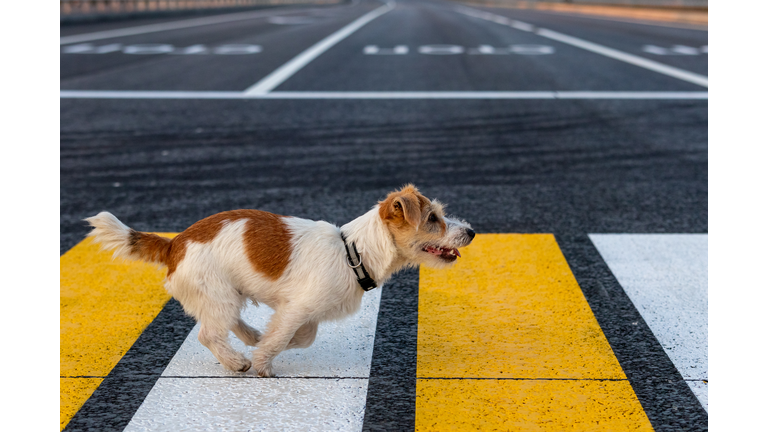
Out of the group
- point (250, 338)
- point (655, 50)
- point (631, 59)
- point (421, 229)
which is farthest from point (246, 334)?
point (655, 50)

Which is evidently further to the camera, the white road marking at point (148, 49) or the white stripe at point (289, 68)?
the white road marking at point (148, 49)

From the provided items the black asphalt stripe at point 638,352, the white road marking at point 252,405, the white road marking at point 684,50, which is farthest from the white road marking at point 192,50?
the white road marking at point 252,405

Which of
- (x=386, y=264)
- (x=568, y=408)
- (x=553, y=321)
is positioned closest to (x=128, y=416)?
(x=386, y=264)

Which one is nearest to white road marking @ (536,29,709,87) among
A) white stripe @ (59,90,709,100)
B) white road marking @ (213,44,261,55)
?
white stripe @ (59,90,709,100)

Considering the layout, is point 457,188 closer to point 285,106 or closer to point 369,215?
point 369,215

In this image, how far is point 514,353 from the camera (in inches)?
145

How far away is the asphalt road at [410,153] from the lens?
5.96m

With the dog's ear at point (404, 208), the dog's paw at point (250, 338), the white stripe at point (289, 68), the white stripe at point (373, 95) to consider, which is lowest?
the dog's paw at point (250, 338)

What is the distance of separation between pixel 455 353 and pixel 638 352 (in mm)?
864

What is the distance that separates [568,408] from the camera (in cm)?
317

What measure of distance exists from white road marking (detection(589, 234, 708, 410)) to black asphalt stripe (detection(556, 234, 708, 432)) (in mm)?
48

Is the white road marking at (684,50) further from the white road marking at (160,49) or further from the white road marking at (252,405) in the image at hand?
the white road marking at (252,405)

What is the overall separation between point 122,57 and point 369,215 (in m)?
15.5

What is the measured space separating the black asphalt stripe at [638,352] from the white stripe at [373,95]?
7.24 m
